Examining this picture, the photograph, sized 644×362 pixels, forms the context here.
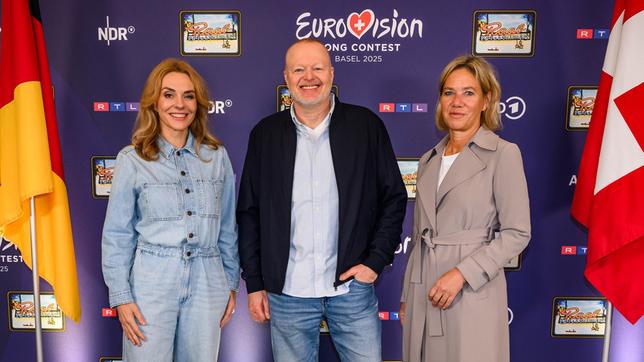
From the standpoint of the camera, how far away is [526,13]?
254cm

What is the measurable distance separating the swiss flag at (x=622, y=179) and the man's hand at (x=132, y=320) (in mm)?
1943

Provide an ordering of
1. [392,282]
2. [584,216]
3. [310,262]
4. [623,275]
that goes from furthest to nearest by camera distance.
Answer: [392,282] < [584,216] < [623,275] < [310,262]

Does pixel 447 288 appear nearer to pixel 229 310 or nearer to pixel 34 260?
pixel 229 310

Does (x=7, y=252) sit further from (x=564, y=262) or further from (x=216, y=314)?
(x=564, y=262)

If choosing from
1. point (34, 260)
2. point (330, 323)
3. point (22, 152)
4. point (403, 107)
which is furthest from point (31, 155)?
point (403, 107)

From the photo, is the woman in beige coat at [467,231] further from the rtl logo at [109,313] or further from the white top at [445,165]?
the rtl logo at [109,313]

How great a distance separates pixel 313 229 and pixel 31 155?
1408 mm

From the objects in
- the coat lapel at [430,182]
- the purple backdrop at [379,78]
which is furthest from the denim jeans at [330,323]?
the purple backdrop at [379,78]

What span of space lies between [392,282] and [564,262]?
3.37 ft

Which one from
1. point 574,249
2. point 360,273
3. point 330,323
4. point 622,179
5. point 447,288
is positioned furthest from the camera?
point 574,249

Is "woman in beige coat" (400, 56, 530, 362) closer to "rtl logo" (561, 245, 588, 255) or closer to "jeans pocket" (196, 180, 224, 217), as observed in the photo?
"jeans pocket" (196, 180, 224, 217)

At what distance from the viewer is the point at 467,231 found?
1644mm

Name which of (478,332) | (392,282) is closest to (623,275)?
(478,332)

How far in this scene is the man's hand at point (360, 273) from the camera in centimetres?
168
